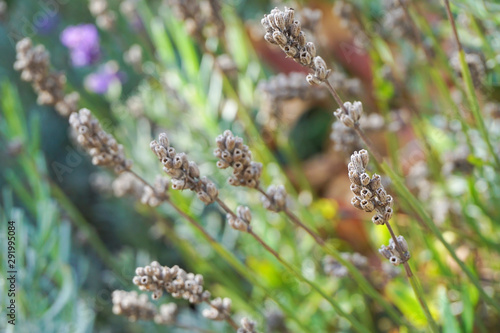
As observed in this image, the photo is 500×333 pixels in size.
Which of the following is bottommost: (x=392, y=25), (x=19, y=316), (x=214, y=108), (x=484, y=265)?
(x=19, y=316)

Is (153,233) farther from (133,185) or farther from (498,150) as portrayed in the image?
(498,150)

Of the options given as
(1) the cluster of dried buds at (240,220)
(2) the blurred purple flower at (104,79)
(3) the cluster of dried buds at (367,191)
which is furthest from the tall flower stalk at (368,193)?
(2) the blurred purple flower at (104,79)

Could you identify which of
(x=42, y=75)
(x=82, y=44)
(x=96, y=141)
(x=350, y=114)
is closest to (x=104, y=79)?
(x=82, y=44)

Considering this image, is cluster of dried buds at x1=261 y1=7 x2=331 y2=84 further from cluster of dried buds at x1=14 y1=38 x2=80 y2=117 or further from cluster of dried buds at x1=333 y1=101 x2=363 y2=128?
cluster of dried buds at x1=14 y1=38 x2=80 y2=117

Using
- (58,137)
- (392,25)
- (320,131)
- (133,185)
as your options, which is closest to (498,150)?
(392,25)

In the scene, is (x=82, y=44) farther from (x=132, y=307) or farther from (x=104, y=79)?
(x=132, y=307)

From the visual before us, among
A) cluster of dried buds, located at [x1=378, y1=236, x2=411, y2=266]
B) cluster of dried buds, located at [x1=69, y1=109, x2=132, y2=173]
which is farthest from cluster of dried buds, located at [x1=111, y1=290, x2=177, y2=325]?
cluster of dried buds, located at [x1=378, y1=236, x2=411, y2=266]

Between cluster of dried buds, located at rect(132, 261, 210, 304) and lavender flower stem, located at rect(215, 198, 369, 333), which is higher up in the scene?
lavender flower stem, located at rect(215, 198, 369, 333)
